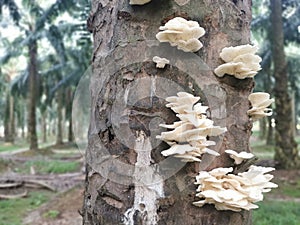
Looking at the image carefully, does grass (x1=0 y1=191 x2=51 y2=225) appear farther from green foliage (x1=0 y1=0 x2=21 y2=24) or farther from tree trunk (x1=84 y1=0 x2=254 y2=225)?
green foliage (x1=0 y1=0 x2=21 y2=24)

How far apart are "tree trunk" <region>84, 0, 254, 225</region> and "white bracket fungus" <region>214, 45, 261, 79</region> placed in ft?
0.07

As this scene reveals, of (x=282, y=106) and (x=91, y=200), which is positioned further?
(x=282, y=106)

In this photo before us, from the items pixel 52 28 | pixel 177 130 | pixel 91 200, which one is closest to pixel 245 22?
pixel 177 130

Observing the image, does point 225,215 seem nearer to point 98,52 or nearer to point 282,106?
point 98,52

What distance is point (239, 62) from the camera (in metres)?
0.92

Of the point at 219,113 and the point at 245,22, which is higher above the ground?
the point at 245,22

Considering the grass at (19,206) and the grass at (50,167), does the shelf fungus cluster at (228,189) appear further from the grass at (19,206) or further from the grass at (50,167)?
the grass at (50,167)

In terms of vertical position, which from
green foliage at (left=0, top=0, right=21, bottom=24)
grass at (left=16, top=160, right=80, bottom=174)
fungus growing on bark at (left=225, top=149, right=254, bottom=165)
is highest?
green foliage at (left=0, top=0, right=21, bottom=24)

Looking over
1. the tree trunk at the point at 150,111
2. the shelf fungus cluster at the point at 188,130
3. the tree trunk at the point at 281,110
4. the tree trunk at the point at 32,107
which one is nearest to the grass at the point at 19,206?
the tree trunk at the point at 150,111

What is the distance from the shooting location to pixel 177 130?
85 cm

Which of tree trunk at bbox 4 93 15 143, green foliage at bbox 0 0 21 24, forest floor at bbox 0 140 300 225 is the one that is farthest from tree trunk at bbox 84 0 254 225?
tree trunk at bbox 4 93 15 143

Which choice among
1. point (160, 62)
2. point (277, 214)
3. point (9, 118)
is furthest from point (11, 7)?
point (9, 118)

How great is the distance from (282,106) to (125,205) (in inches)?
277

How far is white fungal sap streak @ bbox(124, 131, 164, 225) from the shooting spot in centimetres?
86
